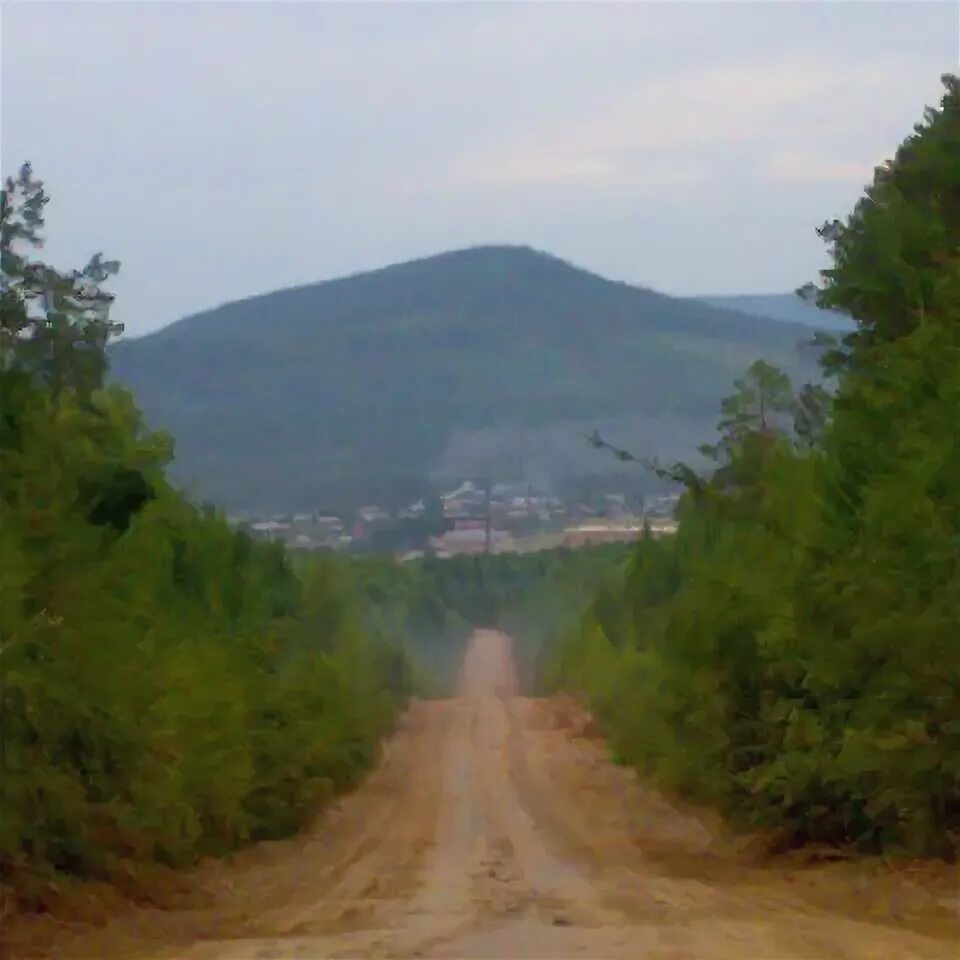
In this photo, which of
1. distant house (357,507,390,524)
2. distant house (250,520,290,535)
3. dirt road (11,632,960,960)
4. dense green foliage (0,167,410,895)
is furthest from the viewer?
distant house (357,507,390,524)

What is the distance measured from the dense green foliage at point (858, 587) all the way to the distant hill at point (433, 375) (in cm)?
679

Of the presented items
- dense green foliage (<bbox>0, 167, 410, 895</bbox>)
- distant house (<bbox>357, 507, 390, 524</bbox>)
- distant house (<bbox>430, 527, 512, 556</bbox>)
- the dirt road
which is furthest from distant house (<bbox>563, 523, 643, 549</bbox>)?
dense green foliage (<bbox>0, 167, 410, 895</bbox>)

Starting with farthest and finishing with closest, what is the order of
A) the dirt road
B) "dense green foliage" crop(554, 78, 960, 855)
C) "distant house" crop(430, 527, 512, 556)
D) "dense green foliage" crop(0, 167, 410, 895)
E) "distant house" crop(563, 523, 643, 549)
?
"distant house" crop(430, 527, 512, 556) → "distant house" crop(563, 523, 643, 549) → "dense green foliage" crop(554, 78, 960, 855) → "dense green foliage" crop(0, 167, 410, 895) → the dirt road

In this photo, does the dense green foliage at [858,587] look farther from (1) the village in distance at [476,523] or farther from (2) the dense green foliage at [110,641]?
(1) the village in distance at [476,523]

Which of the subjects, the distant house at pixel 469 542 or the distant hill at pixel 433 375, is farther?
the distant house at pixel 469 542

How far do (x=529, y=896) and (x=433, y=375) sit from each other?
6907 cm

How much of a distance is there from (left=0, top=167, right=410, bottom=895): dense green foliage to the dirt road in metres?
0.77

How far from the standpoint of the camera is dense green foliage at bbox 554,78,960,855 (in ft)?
48.2

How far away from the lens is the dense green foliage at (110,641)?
43.3 ft

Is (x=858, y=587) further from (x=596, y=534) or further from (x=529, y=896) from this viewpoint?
(x=596, y=534)

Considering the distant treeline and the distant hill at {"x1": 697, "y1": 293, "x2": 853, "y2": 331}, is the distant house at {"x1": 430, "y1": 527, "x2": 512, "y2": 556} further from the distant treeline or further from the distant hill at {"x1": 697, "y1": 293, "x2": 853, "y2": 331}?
the distant treeline

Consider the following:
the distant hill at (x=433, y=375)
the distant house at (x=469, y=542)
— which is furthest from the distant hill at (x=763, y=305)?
the distant house at (x=469, y=542)

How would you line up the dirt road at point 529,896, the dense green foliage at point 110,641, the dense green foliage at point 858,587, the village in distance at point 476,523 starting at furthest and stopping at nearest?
the village in distance at point 476,523, the dense green foliage at point 858,587, the dense green foliage at point 110,641, the dirt road at point 529,896

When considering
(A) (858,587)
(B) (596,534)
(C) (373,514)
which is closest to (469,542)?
(B) (596,534)
